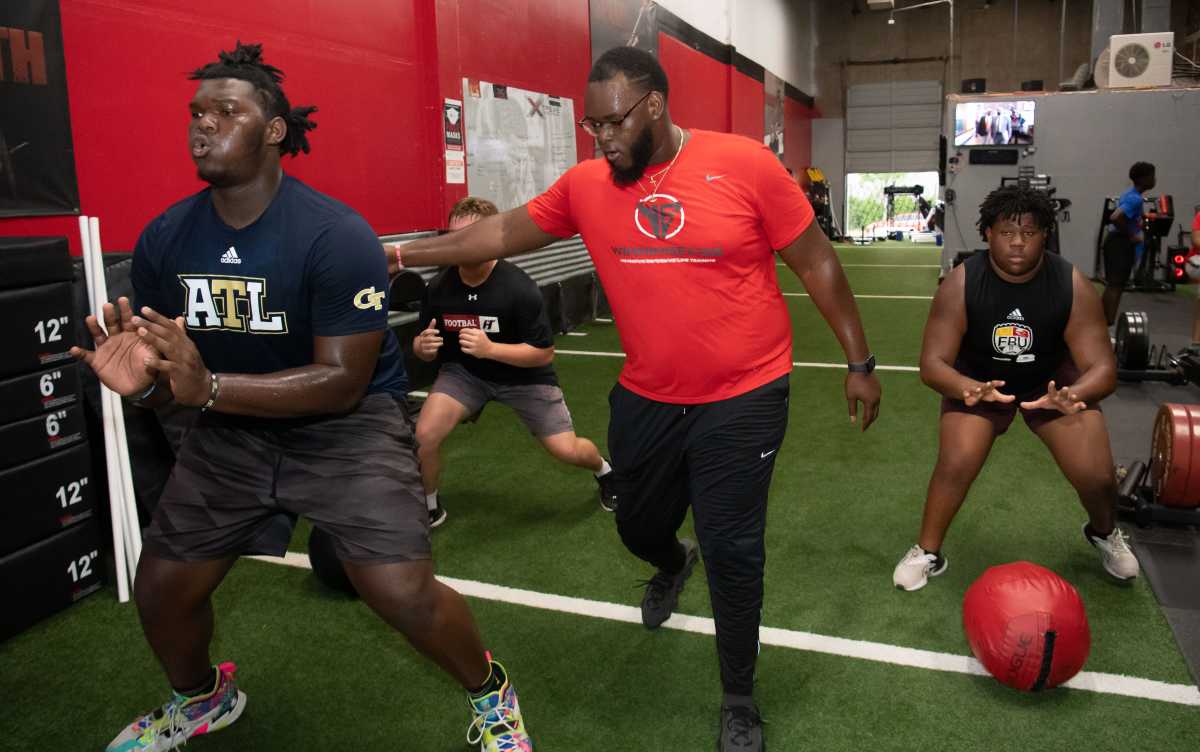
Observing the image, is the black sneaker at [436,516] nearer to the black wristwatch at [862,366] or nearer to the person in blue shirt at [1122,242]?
the black wristwatch at [862,366]

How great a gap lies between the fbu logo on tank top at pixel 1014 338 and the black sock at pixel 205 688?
278cm

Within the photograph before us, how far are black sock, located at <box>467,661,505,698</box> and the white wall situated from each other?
39.2 ft

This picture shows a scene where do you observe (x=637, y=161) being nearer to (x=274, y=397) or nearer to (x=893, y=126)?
(x=274, y=397)

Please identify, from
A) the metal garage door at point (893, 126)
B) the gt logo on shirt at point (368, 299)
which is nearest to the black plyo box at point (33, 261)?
the gt logo on shirt at point (368, 299)

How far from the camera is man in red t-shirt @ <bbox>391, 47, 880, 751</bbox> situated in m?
2.33

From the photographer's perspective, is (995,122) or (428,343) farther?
(995,122)

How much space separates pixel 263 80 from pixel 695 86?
13047mm

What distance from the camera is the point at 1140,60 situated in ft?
45.0

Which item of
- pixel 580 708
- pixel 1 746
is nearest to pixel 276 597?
pixel 1 746

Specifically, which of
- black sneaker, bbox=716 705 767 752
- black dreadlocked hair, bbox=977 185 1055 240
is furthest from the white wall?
black sneaker, bbox=716 705 767 752

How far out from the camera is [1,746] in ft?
8.45

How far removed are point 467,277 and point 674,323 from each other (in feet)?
6.06

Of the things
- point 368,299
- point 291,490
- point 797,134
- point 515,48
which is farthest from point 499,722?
point 797,134

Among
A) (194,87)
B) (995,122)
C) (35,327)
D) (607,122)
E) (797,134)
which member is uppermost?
(797,134)
